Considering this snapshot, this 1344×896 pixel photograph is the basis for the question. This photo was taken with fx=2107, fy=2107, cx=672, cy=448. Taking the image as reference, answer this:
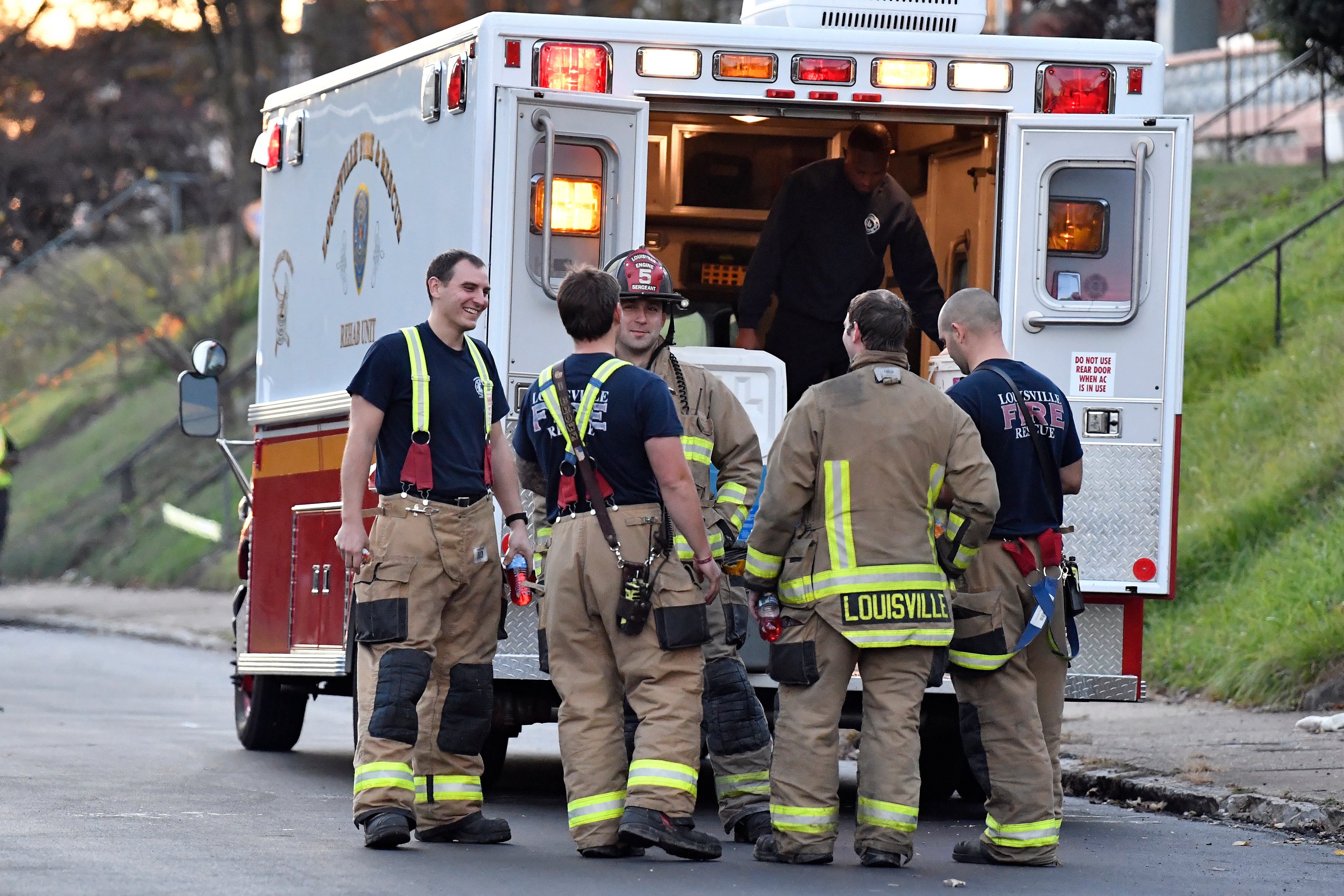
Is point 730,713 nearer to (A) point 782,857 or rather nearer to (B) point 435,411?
(A) point 782,857

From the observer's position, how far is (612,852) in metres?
6.68

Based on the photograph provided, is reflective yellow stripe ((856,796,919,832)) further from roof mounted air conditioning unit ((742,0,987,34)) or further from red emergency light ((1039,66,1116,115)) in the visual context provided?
roof mounted air conditioning unit ((742,0,987,34))

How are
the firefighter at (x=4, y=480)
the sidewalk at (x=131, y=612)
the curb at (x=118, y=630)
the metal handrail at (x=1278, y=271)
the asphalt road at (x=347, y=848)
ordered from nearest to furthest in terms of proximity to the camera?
the asphalt road at (x=347, y=848), the metal handrail at (x=1278, y=271), the curb at (x=118, y=630), the sidewalk at (x=131, y=612), the firefighter at (x=4, y=480)

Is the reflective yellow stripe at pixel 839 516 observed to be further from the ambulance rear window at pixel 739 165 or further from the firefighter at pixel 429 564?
the ambulance rear window at pixel 739 165

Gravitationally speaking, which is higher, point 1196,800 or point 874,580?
point 874,580

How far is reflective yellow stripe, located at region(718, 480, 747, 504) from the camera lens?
721 centimetres

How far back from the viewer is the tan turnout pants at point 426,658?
266 inches

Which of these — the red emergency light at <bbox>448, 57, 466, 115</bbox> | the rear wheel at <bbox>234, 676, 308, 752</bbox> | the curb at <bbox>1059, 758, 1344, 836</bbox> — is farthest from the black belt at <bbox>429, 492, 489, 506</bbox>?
the rear wheel at <bbox>234, 676, 308, 752</bbox>

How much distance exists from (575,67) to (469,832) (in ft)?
9.37

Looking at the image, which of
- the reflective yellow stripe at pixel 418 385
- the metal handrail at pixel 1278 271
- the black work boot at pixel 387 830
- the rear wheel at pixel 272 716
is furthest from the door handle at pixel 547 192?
the metal handrail at pixel 1278 271

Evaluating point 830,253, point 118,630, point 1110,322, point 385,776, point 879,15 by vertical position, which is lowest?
point 118,630

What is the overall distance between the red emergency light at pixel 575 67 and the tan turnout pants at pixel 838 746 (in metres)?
2.36

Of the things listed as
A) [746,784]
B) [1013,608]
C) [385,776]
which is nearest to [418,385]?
[385,776]

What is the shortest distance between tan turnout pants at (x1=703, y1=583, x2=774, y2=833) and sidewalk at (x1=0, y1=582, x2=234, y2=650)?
11079mm
